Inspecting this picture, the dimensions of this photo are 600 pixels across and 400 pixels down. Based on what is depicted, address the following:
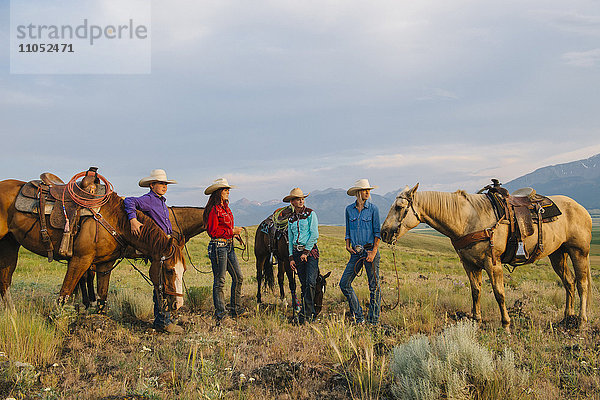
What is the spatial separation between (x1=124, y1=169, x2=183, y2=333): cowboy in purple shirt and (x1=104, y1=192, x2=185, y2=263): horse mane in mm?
121

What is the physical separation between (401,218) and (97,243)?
497cm

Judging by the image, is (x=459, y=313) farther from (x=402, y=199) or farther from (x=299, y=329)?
(x=299, y=329)

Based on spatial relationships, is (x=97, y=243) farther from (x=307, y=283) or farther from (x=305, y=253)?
(x=307, y=283)

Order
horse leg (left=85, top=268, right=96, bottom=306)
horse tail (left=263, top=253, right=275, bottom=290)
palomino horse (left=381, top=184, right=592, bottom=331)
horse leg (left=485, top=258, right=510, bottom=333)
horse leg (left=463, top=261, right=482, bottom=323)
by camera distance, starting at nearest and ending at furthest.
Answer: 1. horse leg (left=485, top=258, right=510, bottom=333)
2. palomino horse (left=381, top=184, right=592, bottom=331)
3. horse leg (left=463, top=261, right=482, bottom=323)
4. horse leg (left=85, top=268, right=96, bottom=306)
5. horse tail (left=263, top=253, right=275, bottom=290)

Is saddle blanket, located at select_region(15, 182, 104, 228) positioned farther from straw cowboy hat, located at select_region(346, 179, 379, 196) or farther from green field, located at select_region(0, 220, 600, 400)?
straw cowboy hat, located at select_region(346, 179, 379, 196)

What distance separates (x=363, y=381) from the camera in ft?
12.0

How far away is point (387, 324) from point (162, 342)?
366 cm

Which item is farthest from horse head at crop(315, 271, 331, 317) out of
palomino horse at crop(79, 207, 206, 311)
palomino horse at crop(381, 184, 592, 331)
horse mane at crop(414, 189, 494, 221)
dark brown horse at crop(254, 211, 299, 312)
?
palomino horse at crop(79, 207, 206, 311)

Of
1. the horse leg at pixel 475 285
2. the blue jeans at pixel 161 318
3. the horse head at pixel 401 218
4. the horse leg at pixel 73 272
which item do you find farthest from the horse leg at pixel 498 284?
the horse leg at pixel 73 272

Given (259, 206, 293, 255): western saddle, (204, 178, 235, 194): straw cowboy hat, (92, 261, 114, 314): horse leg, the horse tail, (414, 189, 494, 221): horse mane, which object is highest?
(204, 178, 235, 194): straw cowboy hat

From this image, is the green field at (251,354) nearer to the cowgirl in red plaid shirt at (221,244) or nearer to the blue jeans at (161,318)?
the blue jeans at (161,318)

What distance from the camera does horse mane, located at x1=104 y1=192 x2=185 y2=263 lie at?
5.87 meters

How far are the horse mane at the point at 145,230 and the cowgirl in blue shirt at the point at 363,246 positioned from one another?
2876 millimetres

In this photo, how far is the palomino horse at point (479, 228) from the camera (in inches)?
235
